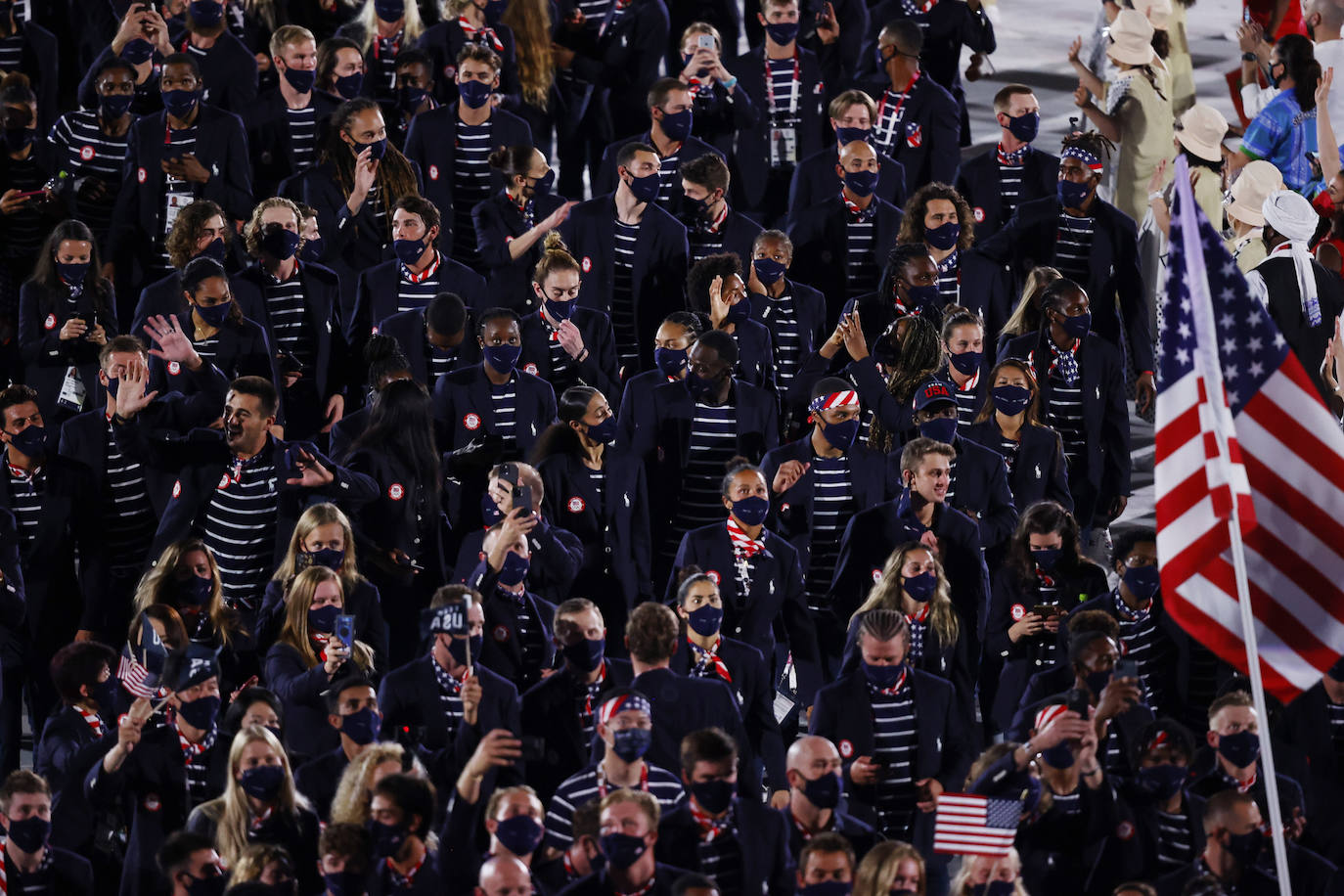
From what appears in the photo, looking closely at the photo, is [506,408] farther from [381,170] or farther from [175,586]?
[381,170]

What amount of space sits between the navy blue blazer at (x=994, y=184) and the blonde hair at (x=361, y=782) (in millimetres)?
5391

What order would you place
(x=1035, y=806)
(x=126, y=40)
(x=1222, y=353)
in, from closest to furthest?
(x=1222, y=353) → (x=1035, y=806) → (x=126, y=40)

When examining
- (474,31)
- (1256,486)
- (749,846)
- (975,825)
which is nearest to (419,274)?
(474,31)

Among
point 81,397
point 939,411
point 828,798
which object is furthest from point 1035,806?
point 81,397

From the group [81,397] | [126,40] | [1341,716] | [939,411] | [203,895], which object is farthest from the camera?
[126,40]

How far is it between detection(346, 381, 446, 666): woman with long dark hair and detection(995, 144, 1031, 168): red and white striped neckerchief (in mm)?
3816

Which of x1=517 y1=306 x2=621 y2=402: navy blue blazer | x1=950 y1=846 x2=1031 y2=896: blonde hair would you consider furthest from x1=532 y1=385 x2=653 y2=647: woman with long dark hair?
x1=950 y1=846 x2=1031 y2=896: blonde hair

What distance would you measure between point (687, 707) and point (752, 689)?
542 mm

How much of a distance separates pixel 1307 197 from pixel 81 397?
6903 mm

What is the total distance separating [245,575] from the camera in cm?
1154

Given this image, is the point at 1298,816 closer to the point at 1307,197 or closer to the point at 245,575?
the point at 245,575

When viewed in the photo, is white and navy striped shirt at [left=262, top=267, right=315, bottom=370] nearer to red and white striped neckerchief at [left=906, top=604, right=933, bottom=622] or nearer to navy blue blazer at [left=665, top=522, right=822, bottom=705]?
navy blue blazer at [left=665, top=522, right=822, bottom=705]

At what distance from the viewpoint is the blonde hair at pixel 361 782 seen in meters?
9.67

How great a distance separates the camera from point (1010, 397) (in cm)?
1209
